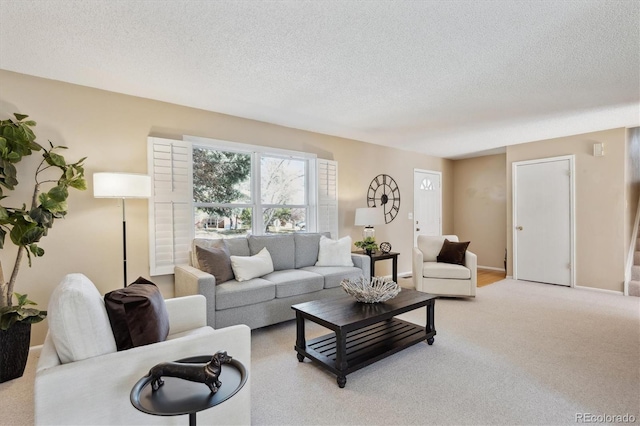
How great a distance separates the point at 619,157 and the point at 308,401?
5.31 m

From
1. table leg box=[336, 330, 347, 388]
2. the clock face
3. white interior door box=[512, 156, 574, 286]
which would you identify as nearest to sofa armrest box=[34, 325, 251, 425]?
table leg box=[336, 330, 347, 388]

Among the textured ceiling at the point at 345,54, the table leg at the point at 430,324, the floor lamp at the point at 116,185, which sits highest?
the textured ceiling at the point at 345,54

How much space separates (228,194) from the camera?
3979 millimetres

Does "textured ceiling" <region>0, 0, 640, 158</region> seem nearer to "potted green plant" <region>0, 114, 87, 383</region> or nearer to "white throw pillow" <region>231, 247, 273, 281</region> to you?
"potted green plant" <region>0, 114, 87, 383</region>

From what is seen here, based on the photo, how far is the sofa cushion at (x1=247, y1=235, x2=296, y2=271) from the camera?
3725mm

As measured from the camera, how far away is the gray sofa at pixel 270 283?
2.89 meters

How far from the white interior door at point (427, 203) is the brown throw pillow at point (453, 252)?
1580mm

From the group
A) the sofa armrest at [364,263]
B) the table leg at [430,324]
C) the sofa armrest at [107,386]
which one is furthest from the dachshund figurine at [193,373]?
the sofa armrest at [364,263]

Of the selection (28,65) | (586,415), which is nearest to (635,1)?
(586,415)

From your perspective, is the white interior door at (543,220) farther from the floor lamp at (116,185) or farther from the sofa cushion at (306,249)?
the floor lamp at (116,185)

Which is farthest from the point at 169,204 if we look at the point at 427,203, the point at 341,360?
the point at 427,203

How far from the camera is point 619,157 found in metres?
4.50

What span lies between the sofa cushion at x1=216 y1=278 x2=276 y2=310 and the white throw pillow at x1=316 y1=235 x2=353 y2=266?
3.24ft

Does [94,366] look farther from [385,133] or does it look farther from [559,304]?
[559,304]
